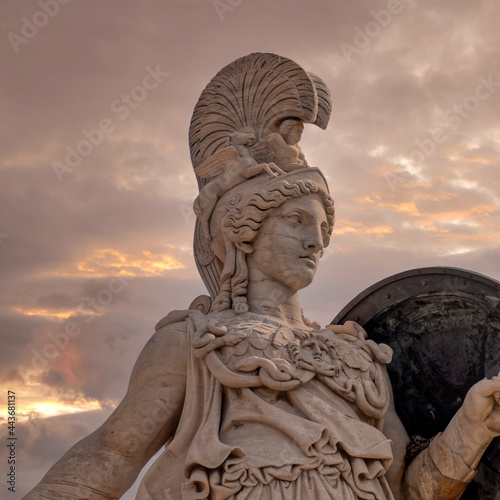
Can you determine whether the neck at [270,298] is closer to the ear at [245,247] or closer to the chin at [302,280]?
the chin at [302,280]

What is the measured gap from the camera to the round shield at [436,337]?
8.70m

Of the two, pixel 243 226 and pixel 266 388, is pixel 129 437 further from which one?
pixel 243 226

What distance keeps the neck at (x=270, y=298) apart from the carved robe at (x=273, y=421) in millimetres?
202

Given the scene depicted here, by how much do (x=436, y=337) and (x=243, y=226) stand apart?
2.15 meters

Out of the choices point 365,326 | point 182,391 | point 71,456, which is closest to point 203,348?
point 182,391

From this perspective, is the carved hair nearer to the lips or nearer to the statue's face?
the statue's face

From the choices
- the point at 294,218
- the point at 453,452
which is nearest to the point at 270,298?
the point at 294,218

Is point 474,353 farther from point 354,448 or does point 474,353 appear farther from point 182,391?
point 182,391

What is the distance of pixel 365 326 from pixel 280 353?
1.67 metres

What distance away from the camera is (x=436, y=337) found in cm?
921

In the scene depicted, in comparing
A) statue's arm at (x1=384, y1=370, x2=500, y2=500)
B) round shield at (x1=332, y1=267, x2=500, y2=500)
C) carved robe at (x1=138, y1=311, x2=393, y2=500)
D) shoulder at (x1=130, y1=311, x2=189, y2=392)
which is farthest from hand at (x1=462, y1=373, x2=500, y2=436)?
shoulder at (x1=130, y1=311, x2=189, y2=392)

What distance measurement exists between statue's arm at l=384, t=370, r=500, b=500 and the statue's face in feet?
5.14

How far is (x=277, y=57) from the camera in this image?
9625mm

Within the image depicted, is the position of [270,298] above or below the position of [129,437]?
above
